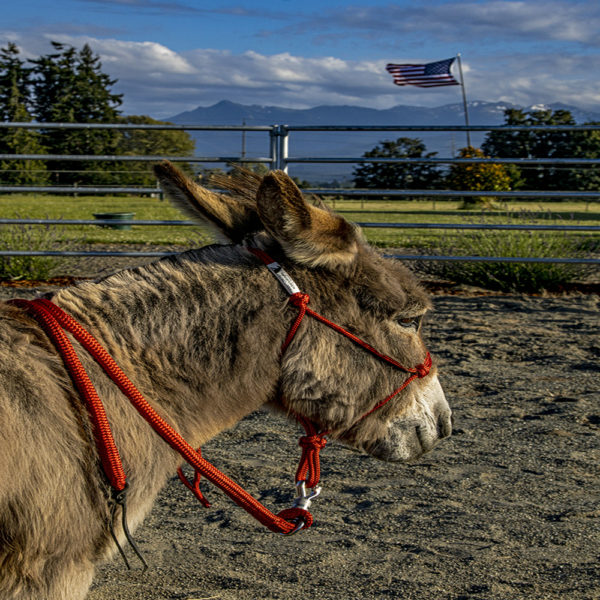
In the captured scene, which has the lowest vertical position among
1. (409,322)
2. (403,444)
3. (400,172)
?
(403,444)

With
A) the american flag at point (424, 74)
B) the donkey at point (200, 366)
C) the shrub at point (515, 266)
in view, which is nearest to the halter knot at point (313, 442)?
the donkey at point (200, 366)

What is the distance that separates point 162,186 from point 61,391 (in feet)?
2.49

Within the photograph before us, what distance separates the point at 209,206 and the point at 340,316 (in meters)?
0.54

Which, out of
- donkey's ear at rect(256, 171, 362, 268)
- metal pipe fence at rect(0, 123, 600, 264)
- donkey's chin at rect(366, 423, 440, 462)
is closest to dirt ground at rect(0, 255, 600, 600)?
donkey's chin at rect(366, 423, 440, 462)

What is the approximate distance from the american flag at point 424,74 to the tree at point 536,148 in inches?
108

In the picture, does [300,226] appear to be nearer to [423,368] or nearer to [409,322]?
[409,322]

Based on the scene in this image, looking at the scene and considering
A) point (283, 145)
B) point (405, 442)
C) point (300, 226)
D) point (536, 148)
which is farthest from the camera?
point (536, 148)

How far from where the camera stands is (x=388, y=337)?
237 centimetres

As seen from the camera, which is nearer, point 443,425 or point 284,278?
point 284,278

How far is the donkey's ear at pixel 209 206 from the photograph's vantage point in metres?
2.21

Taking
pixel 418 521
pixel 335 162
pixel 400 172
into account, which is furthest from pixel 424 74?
pixel 418 521

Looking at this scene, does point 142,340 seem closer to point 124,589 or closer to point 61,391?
point 61,391

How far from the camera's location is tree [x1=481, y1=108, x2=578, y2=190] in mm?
18591

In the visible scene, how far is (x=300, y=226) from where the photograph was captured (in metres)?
2.06
